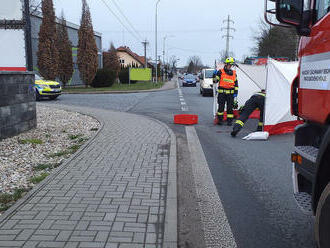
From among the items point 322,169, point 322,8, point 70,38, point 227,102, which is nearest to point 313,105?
point 322,169

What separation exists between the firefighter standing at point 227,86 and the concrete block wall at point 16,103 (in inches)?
216

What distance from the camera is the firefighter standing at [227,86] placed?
35.1ft

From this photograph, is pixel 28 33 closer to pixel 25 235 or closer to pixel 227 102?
pixel 227 102

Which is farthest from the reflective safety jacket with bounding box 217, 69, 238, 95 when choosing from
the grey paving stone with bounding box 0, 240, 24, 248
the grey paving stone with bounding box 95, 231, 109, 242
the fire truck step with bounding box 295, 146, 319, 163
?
the grey paving stone with bounding box 0, 240, 24, 248

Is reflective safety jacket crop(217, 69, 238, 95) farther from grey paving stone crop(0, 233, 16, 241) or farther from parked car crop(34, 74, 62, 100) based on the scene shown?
parked car crop(34, 74, 62, 100)

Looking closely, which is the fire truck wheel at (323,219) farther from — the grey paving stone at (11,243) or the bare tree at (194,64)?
the bare tree at (194,64)

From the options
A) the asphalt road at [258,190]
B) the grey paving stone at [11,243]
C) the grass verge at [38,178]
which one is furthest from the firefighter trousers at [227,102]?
the grey paving stone at [11,243]

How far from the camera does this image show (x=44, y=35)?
2975 centimetres

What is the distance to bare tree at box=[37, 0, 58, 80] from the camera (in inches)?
1167

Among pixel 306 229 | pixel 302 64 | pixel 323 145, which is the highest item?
pixel 302 64

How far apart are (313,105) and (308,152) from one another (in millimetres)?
421

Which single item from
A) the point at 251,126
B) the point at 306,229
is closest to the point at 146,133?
the point at 251,126

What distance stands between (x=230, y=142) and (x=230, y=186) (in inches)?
133

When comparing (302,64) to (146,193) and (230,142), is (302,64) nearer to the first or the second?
(146,193)
